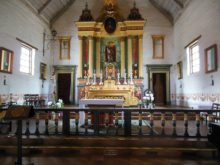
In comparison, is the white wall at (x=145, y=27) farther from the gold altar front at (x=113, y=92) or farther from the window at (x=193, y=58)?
the window at (x=193, y=58)

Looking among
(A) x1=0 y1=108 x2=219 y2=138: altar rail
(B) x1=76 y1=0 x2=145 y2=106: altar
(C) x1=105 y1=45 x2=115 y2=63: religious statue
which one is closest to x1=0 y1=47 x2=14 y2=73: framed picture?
(A) x1=0 y1=108 x2=219 y2=138: altar rail

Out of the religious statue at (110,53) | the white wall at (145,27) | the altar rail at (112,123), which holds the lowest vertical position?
the altar rail at (112,123)

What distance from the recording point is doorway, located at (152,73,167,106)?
1409 centimetres

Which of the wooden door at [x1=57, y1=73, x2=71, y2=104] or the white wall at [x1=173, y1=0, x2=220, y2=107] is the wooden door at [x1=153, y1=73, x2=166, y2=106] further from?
the wooden door at [x1=57, y1=73, x2=71, y2=104]

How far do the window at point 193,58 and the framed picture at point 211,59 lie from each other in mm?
1530

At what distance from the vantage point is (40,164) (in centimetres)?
391

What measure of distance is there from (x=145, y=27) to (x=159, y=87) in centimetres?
393

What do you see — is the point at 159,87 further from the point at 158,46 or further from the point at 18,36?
the point at 18,36

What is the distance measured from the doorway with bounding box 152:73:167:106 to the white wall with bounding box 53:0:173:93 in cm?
67

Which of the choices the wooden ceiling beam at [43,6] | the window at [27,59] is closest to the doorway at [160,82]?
the window at [27,59]

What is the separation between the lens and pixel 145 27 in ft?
46.9

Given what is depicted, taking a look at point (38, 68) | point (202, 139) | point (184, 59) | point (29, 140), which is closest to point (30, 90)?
point (38, 68)

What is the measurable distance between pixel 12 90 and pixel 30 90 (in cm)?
206

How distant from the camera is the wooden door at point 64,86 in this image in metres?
14.3
